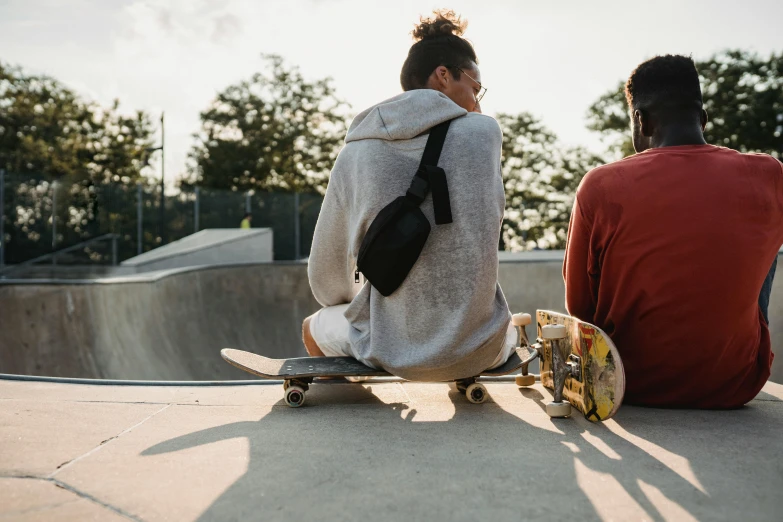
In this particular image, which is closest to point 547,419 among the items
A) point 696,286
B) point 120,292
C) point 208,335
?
point 696,286

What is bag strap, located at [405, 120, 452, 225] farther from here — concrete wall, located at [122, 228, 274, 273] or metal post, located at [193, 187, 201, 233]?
metal post, located at [193, 187, 201, 233]

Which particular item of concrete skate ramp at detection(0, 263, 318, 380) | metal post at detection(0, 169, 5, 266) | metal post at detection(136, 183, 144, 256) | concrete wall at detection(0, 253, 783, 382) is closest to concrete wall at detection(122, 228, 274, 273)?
metal post at detection(136, 183, 144, 256)

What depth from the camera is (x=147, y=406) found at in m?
3.29

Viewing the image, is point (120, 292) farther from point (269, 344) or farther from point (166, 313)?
point (269, 344)

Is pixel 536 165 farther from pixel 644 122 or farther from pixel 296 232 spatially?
pixel 644 122

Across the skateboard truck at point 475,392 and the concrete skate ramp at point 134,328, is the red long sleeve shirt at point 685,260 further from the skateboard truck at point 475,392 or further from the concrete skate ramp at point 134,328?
the concrete skate ramp at point 134,328

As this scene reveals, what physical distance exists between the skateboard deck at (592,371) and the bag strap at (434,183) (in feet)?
2.56

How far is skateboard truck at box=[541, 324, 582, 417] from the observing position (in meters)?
2.92

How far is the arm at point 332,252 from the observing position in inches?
125

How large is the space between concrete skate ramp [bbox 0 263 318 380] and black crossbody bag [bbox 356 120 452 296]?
6855 mm

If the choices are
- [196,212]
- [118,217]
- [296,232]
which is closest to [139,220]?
[118,217]

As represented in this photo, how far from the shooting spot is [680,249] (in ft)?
9.46

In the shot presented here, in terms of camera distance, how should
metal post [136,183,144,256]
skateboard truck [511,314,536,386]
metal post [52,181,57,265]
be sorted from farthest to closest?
metal post [136,183,144,256]
metal post [52,181,57,265]
skateboard truck [511,314,536,386]

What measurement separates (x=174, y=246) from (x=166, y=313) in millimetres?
10725
